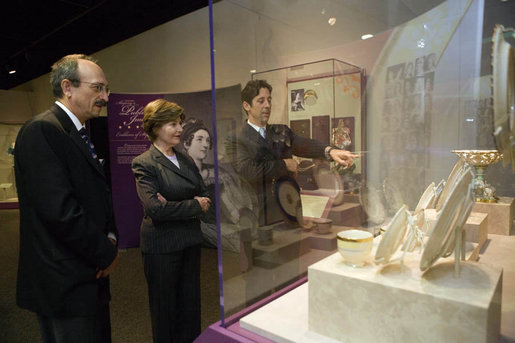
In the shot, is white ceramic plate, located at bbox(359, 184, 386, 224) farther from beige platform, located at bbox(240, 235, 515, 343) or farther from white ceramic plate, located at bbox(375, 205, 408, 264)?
white ceramic plate, located at bbox(375, 205, 408, 264)

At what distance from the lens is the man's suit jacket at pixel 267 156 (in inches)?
47.7

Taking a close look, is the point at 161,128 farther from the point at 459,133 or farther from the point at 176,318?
the point at 459,133

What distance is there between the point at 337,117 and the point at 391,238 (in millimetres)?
1085

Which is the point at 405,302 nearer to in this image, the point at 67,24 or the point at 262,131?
the point at 262,131

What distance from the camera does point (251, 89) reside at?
1.27m

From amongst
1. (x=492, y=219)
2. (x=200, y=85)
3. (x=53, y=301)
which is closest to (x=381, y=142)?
(x=492, y=219)

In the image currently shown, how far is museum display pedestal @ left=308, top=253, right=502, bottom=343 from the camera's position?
0.67 meters

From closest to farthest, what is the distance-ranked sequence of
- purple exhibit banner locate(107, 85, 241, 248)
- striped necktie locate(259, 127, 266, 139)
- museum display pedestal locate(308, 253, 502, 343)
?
museum display pedestal locate(308, 253, 502, 343) → striped necktie locate(259, 127, 266, 139) → purple exhibit banner locate(107, 85, 241, 248)

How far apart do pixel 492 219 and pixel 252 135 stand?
1415 millimetres

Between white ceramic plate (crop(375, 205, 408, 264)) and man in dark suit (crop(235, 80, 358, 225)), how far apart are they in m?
0.56

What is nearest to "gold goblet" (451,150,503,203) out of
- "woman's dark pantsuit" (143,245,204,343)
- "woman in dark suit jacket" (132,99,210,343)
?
"woman in dark suit jacket" (132,99,210,343)

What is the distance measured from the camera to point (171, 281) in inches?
70.1

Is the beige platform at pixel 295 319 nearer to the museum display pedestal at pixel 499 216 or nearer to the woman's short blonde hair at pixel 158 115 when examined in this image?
the museum display pedestal at pixel 499 216

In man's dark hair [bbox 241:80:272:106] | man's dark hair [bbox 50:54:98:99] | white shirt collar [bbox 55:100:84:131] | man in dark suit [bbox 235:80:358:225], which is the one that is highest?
man's dark hair [bbox 50:54:98:99]
